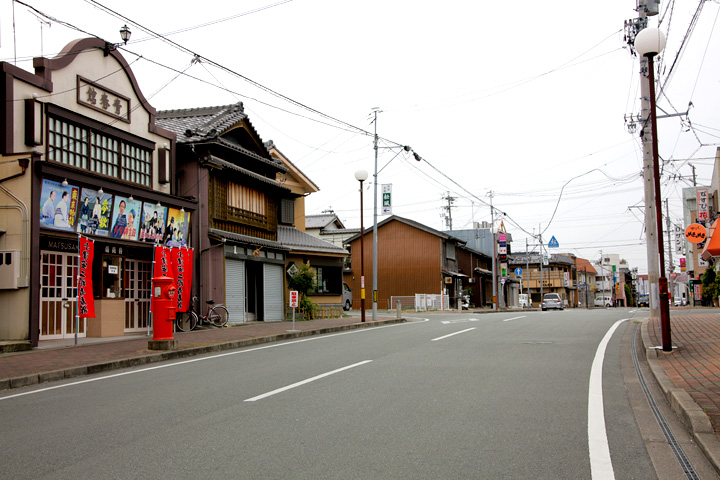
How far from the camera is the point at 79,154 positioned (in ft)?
50.2

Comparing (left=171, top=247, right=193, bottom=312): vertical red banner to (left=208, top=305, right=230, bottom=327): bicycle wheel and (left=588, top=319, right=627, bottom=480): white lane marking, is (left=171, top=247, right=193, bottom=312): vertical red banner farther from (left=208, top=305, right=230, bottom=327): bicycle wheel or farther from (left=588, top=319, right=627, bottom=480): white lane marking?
(left=588, top=319, right=627, bottom=480): white lane marking

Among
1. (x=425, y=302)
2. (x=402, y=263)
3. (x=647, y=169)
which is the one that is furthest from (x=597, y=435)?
(x=402, y=263)

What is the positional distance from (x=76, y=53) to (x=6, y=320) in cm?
699

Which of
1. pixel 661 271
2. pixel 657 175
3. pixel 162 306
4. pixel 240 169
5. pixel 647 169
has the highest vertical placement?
pixel 240 169

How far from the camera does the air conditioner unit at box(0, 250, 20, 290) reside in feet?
42.8

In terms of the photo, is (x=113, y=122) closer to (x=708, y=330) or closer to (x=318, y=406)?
(x=318, y=406)

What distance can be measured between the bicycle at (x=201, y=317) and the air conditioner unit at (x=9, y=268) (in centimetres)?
610

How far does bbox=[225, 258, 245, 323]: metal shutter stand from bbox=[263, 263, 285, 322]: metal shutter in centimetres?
195

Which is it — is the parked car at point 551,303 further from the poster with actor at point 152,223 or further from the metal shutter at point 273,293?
the poster with actor at point 152,223

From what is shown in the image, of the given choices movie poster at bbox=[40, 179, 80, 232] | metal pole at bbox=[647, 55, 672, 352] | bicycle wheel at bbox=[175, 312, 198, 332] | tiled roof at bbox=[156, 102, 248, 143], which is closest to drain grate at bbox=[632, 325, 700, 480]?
metal pole at bbox=[647, 55, 672, 352]

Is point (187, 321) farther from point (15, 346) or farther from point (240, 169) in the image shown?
point (15, 346)

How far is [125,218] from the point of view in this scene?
659 inches

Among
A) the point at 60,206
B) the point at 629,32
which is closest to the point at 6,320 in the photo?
the point at 60,206

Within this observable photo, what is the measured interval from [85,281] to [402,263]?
36.5m
